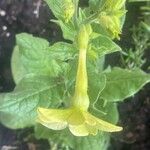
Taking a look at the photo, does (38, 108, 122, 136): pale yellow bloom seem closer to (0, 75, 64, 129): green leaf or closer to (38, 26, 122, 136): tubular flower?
(38, 26, 122, 136): tubular flower

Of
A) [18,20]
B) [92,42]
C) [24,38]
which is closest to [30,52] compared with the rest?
[24,38]

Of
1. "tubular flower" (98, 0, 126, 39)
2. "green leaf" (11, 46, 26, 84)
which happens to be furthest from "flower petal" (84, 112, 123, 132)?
"green leaf" (11, 46, 26, 84)

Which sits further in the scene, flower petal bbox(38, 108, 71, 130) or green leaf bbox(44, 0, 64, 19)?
green leaf bbox(44, 0, 64, 19)

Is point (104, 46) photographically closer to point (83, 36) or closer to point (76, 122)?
point (83, 36)

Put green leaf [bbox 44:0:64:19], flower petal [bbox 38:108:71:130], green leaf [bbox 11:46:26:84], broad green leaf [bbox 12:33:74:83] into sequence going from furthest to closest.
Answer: green leaf [bbox 11:46:26:84] < broad green leaf [bbox 12:33:74:83] < green leaf [bbox 44:0:64:19] < flower petal [bbox 38:108:71:130]

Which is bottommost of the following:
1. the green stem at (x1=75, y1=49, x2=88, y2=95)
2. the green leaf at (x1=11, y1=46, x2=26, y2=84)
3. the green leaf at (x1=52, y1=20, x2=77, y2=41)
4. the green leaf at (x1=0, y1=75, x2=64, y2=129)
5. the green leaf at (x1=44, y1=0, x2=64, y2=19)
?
the green leaf at (x1=11, y1=46, x2=26, y2=84)

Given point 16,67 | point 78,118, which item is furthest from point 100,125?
point 16,67

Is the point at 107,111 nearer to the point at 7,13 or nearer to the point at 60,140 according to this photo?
the point at 60,140
